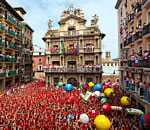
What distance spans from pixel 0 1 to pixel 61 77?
1815cm

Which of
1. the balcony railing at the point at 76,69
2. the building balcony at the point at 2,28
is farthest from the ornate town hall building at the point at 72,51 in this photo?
the building balcony at the point at 2,28

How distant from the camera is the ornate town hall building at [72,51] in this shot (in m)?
23.8

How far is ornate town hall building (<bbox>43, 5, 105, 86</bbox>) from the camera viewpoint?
78.1ft

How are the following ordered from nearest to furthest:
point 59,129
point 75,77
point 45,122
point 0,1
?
point 59,129, point 45,122, point 0,1, point 75,77

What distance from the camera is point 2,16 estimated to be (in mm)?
19938

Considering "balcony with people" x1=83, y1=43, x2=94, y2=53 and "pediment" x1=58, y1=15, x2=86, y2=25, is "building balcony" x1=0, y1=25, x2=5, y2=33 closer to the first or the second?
"pediment" x1=58, y1=15, x2=86, y2=25

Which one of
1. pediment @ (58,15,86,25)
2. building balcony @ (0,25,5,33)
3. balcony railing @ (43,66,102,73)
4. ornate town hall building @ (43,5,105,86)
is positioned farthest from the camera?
pediment @ (58,15,86,25)

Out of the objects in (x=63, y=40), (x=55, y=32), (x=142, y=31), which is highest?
(x=55, y=32)

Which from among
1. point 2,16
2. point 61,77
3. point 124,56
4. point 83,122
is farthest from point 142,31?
point 2,16

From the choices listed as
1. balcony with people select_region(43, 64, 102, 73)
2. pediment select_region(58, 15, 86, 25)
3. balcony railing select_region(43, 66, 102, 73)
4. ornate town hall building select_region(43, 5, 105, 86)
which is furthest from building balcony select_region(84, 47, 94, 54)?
pediment select_region(58, 15, 86, 25)

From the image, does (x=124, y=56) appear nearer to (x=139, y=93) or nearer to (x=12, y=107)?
(x=139, y=93)

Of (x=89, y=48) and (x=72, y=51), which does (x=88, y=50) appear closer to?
(x=89, y=48)

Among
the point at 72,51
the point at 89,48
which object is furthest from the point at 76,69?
the point at 89,48

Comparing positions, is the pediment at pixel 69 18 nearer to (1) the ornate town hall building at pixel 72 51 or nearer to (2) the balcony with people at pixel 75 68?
(1) the ornate town hall building at pixel 72 51
